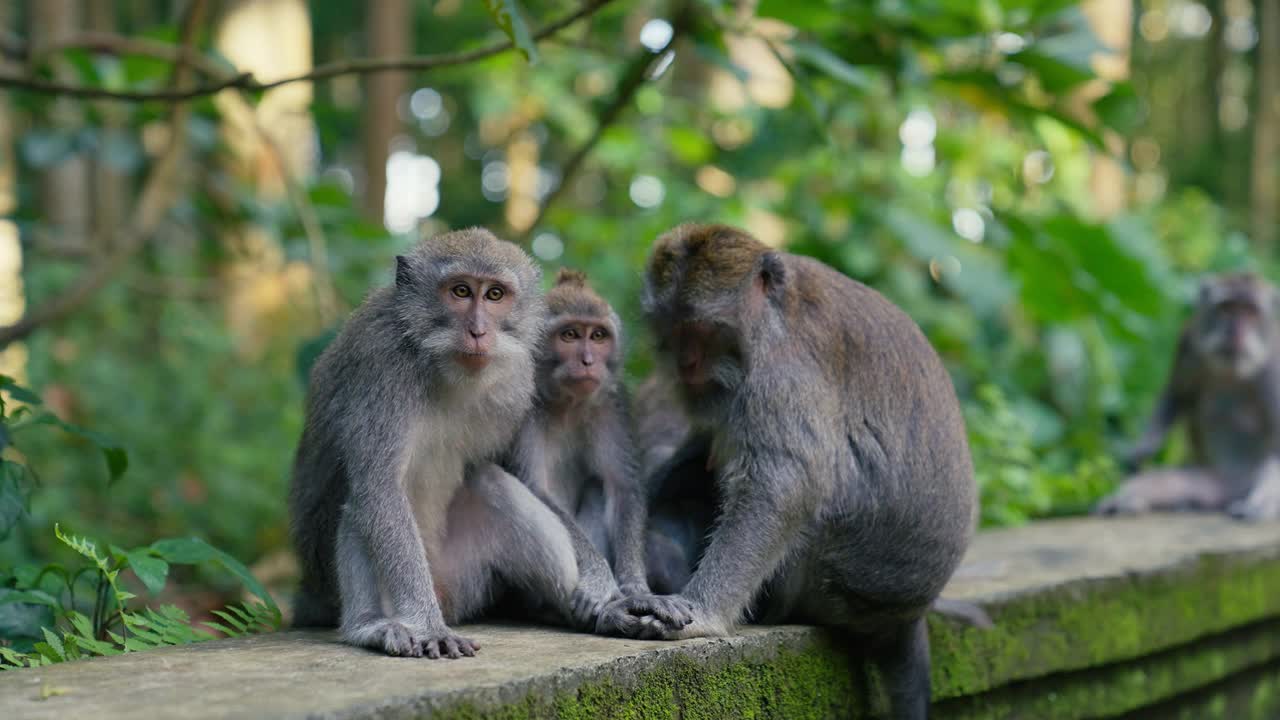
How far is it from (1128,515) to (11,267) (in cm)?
674

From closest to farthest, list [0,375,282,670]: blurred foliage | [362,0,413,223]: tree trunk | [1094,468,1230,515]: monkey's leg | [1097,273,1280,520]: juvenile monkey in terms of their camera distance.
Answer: [0,375,282,670]: blurred foliage, [1094,468,1230,515]: monkey's leg, [1097,273,1280,520]: juvenile monkey, [362,0,413,223]: tree trunk

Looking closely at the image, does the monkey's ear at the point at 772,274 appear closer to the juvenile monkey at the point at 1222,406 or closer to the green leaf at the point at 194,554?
the green leaf at the point at 194,554

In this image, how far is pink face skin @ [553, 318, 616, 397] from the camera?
3795 mm

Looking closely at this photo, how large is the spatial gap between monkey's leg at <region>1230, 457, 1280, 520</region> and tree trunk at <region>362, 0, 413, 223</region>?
7068mm

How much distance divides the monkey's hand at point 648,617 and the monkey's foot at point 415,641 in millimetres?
431

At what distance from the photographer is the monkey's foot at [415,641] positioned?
3064 mm

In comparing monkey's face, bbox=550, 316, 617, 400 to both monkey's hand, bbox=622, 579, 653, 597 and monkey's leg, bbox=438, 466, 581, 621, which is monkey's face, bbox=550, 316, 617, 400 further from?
monkey's hand, bbox=622, 579, 653, 597

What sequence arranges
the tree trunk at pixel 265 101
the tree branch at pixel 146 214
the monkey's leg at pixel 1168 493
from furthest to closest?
the tree trunk at pixel 265 101, the monkey's leg at pixel 1168 493, the tree branch at pixel 146 214

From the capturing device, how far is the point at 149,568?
3.26 meters

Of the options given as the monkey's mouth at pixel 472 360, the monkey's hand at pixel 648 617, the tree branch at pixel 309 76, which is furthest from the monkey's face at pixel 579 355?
the tree branch at pixel 309 76

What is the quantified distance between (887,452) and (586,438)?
90cm

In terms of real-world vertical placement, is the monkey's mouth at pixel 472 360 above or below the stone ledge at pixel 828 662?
above

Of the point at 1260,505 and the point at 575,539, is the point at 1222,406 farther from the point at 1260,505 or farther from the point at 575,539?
the point at 575,539

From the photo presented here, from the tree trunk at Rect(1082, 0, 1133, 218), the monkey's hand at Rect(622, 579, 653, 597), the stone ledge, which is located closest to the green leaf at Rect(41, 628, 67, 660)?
the stone ledge
